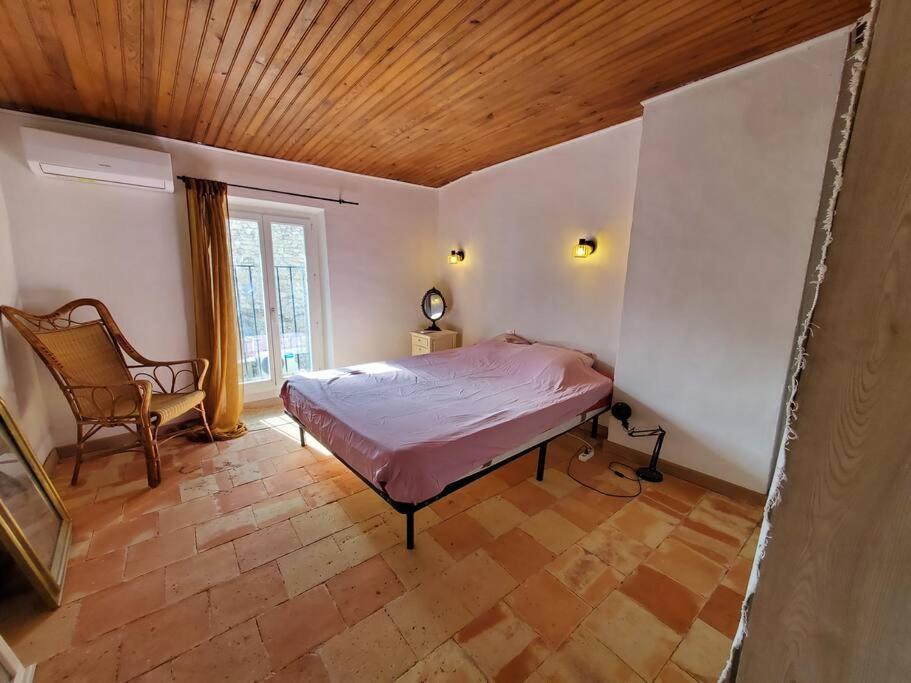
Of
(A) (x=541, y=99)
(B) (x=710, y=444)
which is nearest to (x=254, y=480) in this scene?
(B) (x=710, y=444)

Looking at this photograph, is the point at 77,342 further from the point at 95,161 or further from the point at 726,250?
the point at 726,250

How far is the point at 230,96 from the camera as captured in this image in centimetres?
226

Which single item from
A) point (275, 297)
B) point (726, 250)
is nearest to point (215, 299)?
point (275, 297)

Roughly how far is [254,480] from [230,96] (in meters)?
2.56

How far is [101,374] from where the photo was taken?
261cm

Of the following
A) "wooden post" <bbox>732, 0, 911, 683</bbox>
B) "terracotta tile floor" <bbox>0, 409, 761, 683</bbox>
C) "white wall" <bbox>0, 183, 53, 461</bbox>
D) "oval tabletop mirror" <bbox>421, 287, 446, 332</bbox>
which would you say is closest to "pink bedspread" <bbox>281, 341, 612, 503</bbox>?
"terracotta tile floor" <bbox>0, 409, 761, 683</bbox>

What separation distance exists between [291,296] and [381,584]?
10.6 feet

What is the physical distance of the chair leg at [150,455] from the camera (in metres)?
2.26

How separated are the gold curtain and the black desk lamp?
321 centimetres

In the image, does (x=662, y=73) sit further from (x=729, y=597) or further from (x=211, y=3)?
(x=729, y=597)

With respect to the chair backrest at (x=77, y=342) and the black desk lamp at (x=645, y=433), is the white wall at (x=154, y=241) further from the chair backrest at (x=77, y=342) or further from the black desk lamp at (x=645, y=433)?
the black desk lamp at (x=645, y=433)

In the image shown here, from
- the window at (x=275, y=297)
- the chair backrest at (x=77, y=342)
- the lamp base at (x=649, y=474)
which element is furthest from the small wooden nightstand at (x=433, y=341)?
the chair backrest at (x=77, y=342)

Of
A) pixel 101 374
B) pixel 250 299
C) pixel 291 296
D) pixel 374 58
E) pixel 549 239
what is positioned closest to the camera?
pixel 374 58

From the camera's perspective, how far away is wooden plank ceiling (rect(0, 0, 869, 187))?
1542mm
